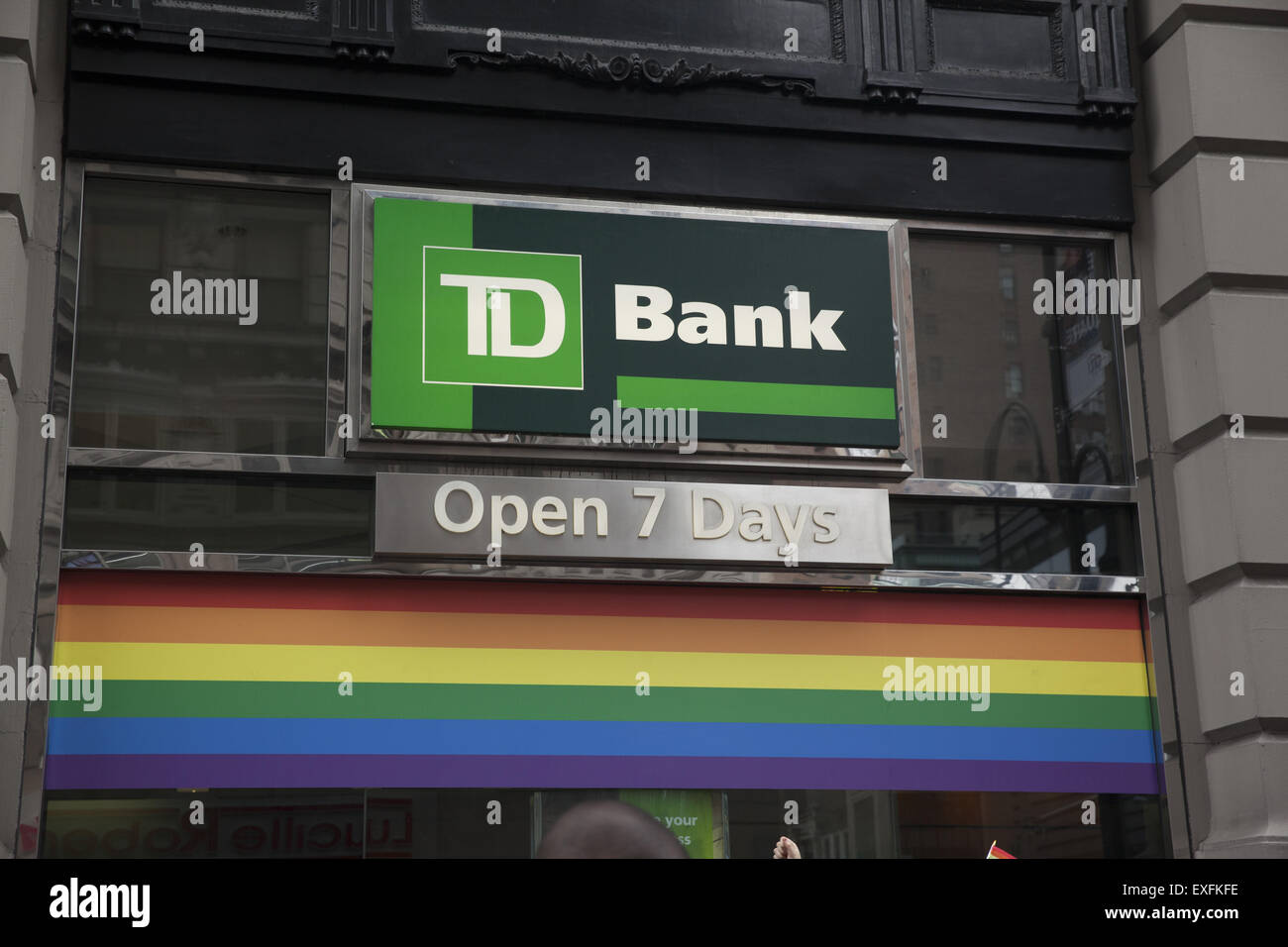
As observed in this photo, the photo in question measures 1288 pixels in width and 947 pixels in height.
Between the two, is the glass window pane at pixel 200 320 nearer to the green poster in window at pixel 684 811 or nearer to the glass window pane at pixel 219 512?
the glass window pane at pixel 219 512

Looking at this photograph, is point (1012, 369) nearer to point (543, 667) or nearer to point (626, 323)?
point (626, 323)

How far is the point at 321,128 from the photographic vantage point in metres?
8.94

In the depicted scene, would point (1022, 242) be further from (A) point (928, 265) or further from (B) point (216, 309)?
(B) point (216, 309)

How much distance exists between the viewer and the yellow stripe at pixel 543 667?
26.5ft

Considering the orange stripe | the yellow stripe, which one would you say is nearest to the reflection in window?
the yellow stripe

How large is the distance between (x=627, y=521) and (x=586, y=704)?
116cm

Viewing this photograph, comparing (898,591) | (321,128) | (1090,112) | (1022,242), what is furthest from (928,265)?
(321,128)

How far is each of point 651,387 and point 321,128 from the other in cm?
271

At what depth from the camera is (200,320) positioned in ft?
28.4

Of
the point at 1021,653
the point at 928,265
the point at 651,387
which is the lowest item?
the point at 1021,653

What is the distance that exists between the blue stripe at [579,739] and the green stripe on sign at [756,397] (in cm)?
203

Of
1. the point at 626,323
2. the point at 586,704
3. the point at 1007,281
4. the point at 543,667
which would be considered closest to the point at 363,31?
the point at 626,323

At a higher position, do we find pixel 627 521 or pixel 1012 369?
pixel 1012 369

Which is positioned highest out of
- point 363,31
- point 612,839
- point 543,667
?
point 363,31
